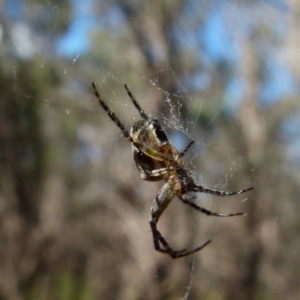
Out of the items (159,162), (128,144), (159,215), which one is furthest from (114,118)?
(128,144)

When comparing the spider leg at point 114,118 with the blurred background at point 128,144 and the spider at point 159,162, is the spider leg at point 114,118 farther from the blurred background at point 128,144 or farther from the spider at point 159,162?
the blurred background at point 128,144

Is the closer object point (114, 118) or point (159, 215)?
point (114, 118)

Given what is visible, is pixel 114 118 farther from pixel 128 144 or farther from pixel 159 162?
pixel 128 144

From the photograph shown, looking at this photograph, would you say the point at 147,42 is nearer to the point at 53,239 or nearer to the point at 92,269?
the point at 53,239

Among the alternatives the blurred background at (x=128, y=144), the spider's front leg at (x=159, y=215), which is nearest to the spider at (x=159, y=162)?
the spider's front leg at (x=159, y=215)

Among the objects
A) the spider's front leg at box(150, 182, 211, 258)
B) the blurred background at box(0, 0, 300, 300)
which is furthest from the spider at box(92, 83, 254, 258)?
the blurred background at box(0, 0, 300, 300)

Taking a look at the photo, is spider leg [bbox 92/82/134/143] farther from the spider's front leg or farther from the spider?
the spider's front leg

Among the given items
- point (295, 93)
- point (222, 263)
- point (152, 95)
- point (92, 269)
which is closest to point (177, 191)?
point (152, 95)

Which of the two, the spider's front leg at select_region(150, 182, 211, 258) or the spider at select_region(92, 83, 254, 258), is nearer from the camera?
the spider at select_region(92, 83, 254, 258)

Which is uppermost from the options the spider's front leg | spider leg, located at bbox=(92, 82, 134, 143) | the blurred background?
the blurred background
